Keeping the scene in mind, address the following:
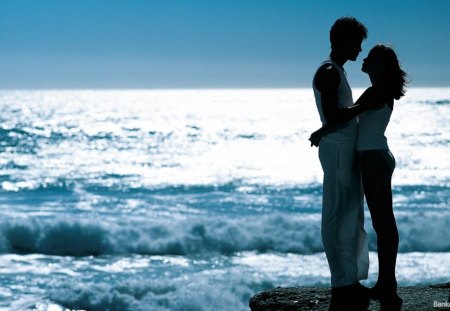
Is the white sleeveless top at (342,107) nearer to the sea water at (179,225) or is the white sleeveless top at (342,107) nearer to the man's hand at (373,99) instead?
the man's hand at (373,99)

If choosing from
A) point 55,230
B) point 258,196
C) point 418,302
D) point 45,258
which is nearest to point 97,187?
point 258,196

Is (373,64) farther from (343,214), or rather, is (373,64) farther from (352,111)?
(343,214)

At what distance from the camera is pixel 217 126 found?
69.3m

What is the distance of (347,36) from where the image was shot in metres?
5.17

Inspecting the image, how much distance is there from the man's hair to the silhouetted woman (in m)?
0.18

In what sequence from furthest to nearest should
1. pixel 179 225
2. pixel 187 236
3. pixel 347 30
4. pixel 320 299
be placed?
pixel 179 225 < pixel 187 236 < pixel 320 299 < pixel 347 30

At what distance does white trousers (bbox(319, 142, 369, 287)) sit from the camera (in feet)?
17.5

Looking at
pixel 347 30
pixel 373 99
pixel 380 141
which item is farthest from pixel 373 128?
pixel 347 30

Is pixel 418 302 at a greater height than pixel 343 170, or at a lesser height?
lesser

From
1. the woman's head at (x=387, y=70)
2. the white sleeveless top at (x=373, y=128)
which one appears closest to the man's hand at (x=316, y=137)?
the white sleeveless top at (x=373, y=128)

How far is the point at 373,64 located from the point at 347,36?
0.29 meters

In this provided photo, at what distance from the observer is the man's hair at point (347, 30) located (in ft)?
16.9

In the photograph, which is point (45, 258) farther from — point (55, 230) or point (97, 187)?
point (97, 187)

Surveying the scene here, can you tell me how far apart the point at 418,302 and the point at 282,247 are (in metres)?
12.1
